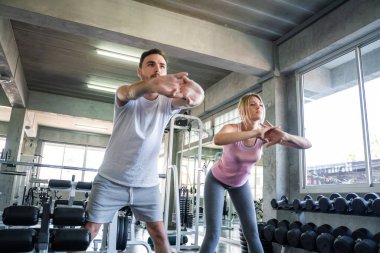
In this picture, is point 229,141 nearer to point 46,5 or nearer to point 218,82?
point 46,5

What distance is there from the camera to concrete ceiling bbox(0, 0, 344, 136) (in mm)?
3504

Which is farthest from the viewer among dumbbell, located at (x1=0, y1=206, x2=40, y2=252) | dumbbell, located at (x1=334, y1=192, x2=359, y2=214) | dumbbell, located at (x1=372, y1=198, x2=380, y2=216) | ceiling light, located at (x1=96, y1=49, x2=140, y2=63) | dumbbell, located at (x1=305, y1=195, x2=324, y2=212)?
ceiling light, located at (x1=96, y1=49, x2=140, y2=63)

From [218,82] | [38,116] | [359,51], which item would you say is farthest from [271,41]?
[38,116]

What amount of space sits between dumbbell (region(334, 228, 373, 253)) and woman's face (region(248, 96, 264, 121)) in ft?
4.20

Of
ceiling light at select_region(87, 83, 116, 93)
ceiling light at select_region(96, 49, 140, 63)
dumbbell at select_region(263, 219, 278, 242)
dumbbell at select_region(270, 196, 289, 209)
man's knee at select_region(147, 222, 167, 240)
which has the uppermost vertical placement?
ceiling light at select_region(96, 49, 140, 63)

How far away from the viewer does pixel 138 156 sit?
4.30ft

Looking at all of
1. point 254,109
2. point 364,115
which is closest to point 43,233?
point 254,109

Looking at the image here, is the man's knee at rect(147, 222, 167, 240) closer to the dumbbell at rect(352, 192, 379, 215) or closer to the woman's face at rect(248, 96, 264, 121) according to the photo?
the woman's face at rect(248, 96, 264, 121)

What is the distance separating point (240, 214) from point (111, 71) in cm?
444

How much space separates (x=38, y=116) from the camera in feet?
31.4

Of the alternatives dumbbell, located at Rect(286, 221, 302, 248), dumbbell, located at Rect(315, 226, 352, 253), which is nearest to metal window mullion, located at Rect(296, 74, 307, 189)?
dumbbell, located at Rect(286, 221, 302, 248)

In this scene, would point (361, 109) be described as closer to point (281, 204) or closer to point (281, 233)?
point (281, 204)

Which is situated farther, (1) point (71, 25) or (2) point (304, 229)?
(1) point (71, 25)

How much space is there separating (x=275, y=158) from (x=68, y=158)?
929 cm
